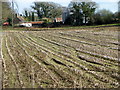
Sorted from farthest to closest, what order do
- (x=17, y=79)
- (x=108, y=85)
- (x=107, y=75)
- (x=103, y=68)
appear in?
(x=103, y=68)
(x=107, y=75)
(x=17, y=79)
(x=108, y=85)

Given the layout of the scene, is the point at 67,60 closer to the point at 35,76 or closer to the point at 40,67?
the point at 40,67

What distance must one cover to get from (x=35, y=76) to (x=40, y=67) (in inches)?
22.5

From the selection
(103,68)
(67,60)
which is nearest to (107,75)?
(103,68)

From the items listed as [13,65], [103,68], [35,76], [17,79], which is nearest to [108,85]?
[103,68]

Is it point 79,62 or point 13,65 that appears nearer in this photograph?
point 13,65

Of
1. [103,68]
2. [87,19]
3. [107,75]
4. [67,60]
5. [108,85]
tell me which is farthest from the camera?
[67,60]

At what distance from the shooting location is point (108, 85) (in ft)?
9.63

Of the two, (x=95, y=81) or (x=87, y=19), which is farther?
(x=87, y=19)

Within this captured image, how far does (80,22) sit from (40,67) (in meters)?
1.39

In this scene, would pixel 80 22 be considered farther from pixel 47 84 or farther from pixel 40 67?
pixel 47 84

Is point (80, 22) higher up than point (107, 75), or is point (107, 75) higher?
point (80, 22)

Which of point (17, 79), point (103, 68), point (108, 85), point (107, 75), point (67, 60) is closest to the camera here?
point (108, 85)

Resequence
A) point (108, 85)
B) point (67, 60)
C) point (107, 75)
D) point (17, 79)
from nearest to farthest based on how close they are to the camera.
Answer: point (108, 85) → point (17, 79) → point (107, 75) → point (67, 60)

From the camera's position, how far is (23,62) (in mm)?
4262
